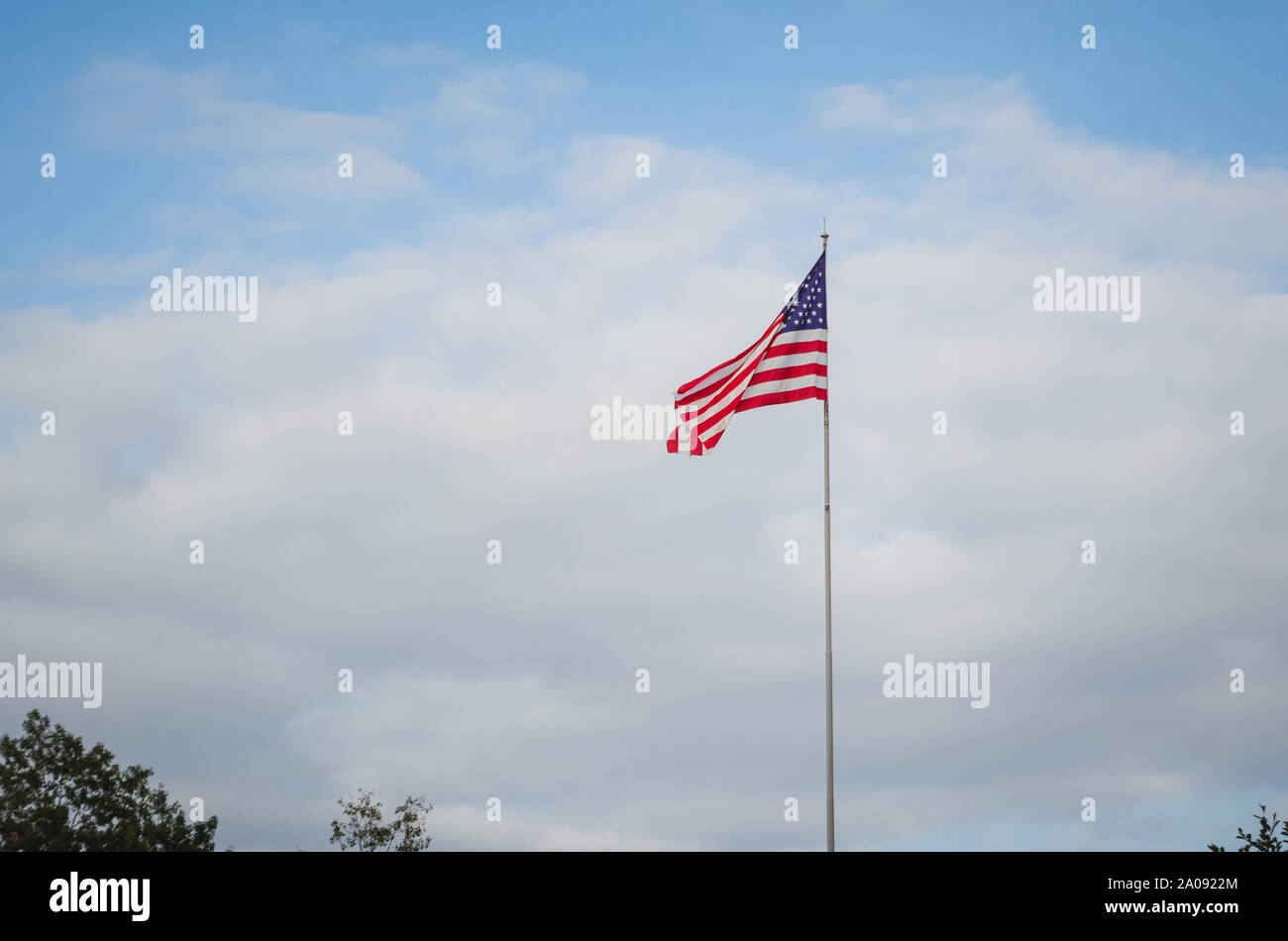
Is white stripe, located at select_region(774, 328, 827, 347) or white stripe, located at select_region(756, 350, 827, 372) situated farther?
white stripe, located at select_region(756, 350, 827, 372)

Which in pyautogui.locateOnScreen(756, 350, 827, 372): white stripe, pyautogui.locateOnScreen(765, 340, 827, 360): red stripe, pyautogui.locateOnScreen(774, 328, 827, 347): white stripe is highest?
pyautogui.locateOnScreen(774, 328, 827, 347): white stripe

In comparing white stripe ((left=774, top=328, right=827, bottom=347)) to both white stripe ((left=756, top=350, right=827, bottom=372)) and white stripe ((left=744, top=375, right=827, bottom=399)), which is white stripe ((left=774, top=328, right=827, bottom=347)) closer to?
white stripe ((left=756, top=350, right=827, bottom=372))

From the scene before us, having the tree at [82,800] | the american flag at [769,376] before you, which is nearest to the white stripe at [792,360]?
the american flag at [769,376]

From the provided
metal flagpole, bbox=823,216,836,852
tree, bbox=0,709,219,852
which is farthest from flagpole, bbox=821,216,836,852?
tree, bbox=0,709,219,852

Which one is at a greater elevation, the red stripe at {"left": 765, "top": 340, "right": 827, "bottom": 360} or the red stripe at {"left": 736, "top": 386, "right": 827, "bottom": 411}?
the red stripe at {"left": 765, "top": 340, "right": 827, "bottom": 360}

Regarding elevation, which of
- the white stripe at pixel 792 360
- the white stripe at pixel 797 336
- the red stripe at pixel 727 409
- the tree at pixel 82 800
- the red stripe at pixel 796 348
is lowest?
the tree at pixel 82 800

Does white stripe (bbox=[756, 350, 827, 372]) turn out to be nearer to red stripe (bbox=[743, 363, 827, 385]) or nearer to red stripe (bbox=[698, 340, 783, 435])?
red stripe (bbox=[743, 363, 827, 385])

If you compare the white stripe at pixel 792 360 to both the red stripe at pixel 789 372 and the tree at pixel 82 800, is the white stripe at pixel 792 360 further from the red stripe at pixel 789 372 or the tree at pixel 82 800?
the tree at pixel 82 800

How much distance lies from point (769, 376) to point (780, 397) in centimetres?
53

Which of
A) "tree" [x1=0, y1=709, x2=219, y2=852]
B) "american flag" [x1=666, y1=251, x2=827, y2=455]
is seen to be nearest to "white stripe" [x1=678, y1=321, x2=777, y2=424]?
"american flag" [x1=666, y1=251, x2=827, y2=455]

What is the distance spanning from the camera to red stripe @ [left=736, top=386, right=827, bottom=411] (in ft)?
90.4

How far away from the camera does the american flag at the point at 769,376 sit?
1088 inches

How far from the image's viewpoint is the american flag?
27.6 metres
